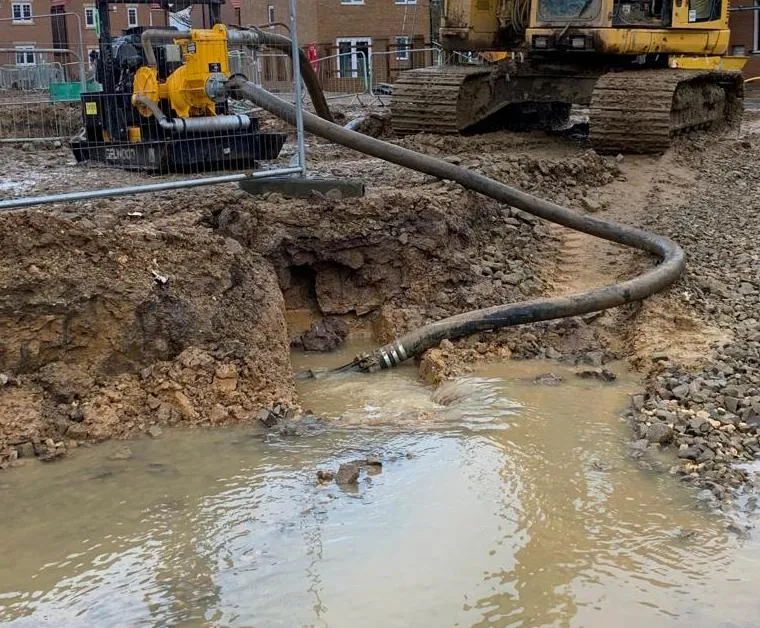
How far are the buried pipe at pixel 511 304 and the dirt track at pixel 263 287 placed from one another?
0.15 m

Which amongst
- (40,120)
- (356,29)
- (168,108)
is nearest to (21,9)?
(356,29)

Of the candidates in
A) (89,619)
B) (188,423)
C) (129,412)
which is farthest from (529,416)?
(89,619)

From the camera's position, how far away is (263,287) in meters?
7.43

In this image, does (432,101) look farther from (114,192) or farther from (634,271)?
(114,192)

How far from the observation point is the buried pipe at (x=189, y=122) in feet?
33.5

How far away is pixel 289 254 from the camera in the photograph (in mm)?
8188

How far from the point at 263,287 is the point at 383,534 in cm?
306

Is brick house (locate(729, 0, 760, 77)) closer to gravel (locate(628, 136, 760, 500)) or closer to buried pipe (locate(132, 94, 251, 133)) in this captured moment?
gravel (locate(628, 136, 760, 500))

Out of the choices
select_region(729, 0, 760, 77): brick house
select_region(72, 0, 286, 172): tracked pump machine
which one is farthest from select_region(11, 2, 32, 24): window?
select_region(72, 0, 286, 172): tracked pump machine

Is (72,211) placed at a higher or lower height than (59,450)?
higher

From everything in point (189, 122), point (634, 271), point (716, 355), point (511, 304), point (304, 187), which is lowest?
point (716, 355)

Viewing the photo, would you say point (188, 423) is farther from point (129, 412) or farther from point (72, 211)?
point (72, 211)

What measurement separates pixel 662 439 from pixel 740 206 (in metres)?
5.57

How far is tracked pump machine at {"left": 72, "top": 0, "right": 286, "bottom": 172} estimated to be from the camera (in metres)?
10.3
